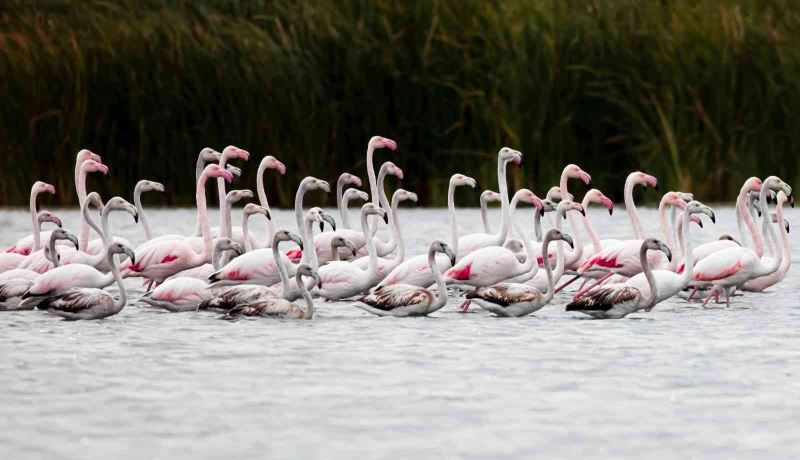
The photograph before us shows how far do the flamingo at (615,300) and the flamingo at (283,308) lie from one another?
1.64m

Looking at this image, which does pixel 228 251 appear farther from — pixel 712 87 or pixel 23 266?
pixel 712 87

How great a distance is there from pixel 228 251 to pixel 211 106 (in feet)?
23.9

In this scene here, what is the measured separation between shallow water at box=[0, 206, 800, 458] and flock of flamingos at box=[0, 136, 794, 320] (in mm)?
146

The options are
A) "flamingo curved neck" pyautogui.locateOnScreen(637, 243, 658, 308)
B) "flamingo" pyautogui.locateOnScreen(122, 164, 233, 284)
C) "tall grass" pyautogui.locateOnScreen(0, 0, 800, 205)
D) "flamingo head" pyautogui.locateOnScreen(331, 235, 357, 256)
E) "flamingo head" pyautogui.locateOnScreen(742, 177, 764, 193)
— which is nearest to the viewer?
"flamingo curved neck" pyautogui.locateOnScreen(637, 243, 658, 308)

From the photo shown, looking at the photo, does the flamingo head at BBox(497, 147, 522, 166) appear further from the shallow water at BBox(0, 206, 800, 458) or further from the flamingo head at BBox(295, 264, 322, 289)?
the flamingo head at BBox(295, 264, 322, 289)

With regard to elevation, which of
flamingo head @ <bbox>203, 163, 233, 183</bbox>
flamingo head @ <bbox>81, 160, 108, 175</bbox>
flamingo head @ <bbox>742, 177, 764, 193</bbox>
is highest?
flamingo head @ <bbox>81, 160, 108, 175</bbox>

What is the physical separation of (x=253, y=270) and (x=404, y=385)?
3774mm

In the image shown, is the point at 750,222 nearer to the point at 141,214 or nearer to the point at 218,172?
the point at 218,172

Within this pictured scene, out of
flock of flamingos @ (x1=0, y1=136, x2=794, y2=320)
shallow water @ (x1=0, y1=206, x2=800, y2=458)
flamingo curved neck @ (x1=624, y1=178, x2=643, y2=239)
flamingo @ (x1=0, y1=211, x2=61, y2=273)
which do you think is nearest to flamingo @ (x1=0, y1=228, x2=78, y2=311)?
flock of flamingos @ (x1=0, y1=136, x2=794, y2=320)

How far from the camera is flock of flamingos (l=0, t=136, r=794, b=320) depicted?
10.3 m

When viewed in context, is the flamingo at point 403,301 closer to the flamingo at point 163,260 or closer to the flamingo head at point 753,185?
the flamingo at point 163,260

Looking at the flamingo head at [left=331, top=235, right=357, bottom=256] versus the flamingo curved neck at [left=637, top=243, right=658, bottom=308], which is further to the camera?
the flamingo head at [left=331, top=235, right=357, bottom=256]

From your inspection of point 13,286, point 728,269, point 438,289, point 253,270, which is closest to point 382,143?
point 253,270

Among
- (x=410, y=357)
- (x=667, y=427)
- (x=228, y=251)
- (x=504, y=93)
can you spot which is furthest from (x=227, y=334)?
(x=504, y=93)
